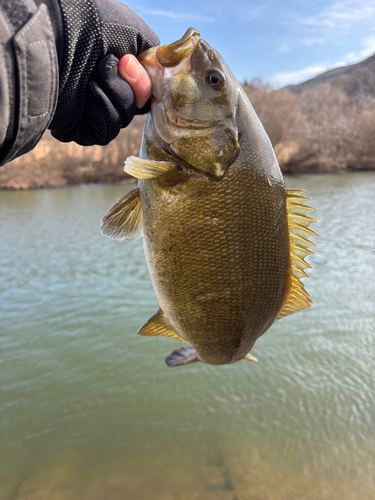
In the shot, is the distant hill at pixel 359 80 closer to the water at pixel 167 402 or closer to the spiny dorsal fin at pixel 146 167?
the water at pixel 167 402

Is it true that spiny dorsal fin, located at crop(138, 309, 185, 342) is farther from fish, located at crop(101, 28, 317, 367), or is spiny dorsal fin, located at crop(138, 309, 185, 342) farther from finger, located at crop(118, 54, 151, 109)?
finger, located at crop(118, 54, 151, 109)

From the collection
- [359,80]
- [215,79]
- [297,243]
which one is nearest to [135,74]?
[215,79]

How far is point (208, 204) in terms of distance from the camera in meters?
1.70

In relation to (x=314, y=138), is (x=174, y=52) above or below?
below

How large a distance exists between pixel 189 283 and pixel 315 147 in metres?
40.4

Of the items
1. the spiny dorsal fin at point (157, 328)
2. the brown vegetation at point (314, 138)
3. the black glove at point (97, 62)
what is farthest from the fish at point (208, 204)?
the brown vegetation at point (314, 138)

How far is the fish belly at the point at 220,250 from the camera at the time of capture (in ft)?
5.63

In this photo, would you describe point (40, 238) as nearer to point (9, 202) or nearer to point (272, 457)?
point (9, 202)

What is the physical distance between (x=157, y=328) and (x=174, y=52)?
148 centimetres

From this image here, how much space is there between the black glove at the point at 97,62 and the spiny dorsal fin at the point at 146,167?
29 cm

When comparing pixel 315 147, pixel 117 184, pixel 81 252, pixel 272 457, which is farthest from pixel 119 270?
pixel 315 147

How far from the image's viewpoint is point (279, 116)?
39219mm

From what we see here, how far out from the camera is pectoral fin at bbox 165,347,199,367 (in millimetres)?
2277

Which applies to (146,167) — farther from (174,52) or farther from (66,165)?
(66,165)
